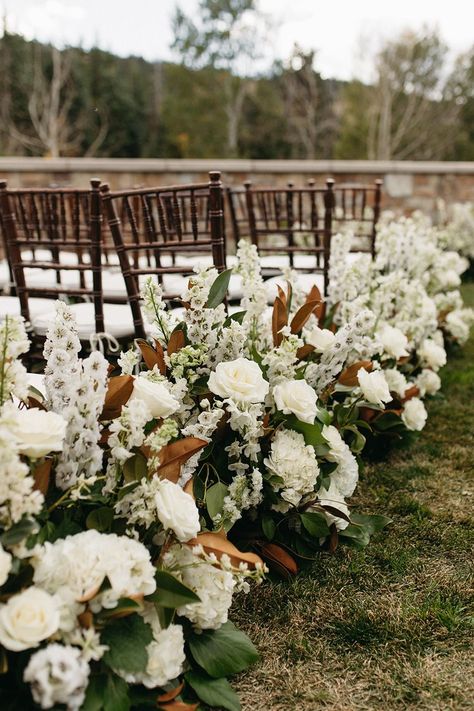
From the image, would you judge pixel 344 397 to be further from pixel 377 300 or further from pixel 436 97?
pixel 436 97

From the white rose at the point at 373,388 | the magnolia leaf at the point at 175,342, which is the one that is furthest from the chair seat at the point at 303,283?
the magnolia leaf at the point at 175,342

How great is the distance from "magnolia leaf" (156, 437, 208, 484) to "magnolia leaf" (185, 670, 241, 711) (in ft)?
1.36

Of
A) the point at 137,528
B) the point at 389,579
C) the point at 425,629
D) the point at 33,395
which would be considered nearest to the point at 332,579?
the point at 389,579

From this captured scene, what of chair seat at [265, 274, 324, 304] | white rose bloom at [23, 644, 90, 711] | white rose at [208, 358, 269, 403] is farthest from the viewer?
chair seat at [265, 274, 324, 304]

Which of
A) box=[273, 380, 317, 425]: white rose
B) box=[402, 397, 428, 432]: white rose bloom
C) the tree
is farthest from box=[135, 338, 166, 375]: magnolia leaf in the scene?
the tree

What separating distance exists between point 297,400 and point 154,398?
0.47 m

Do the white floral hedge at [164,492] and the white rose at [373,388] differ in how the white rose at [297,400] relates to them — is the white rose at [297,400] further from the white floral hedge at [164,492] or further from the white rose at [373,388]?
the white rose at [373,388]

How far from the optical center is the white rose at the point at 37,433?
129 centimetres

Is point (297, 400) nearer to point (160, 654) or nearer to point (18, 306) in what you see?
point (160, 654)

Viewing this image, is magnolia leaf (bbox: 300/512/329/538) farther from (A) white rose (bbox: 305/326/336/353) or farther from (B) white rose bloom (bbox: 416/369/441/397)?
(B) white rose bloom (bbox: 416/369/441/397)

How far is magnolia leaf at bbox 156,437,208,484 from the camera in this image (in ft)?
5.12

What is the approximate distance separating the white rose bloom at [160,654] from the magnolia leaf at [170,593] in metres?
0.04

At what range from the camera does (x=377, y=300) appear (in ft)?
10.3

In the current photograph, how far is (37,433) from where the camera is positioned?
1.30 metres
